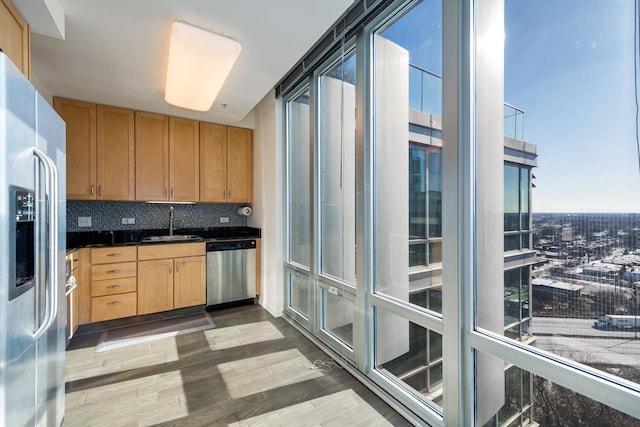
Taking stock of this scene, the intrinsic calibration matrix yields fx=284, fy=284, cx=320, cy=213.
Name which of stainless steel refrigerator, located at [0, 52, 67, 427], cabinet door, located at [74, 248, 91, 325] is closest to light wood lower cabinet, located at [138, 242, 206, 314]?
cabinet door, located at [74, 248, 91, 325]

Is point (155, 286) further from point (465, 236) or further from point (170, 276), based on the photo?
point (465, 236)

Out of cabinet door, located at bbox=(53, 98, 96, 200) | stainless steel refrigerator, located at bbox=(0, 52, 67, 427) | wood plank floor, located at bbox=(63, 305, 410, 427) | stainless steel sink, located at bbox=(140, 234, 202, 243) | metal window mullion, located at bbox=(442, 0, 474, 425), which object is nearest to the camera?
stainless steel refrigerator, located at bbox=(0, 52, 67, 427)

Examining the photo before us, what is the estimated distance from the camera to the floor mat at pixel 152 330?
283 centimetres

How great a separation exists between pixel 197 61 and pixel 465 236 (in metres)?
2.20

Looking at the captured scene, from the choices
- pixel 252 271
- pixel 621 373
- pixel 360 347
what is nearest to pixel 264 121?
pixel 252 271

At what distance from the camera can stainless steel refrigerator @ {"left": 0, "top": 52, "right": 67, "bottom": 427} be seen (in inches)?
36.8

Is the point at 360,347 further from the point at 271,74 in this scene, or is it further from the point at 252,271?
the point at 271,74

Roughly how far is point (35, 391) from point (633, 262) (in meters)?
2.40

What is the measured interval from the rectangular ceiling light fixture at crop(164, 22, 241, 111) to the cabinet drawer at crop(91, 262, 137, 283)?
6.44 feet

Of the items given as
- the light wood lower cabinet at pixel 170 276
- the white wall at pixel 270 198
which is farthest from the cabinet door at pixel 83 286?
the white wall at pixel 270 198

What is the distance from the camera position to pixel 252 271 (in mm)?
3934

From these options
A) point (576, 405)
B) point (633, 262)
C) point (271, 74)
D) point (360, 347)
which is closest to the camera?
point (633, 262)

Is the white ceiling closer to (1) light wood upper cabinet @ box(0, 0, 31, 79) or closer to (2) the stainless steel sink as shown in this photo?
(1) light wood upper cabinet @ box(0, 0, 31, 79)

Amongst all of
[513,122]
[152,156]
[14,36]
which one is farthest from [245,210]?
[513,122]
